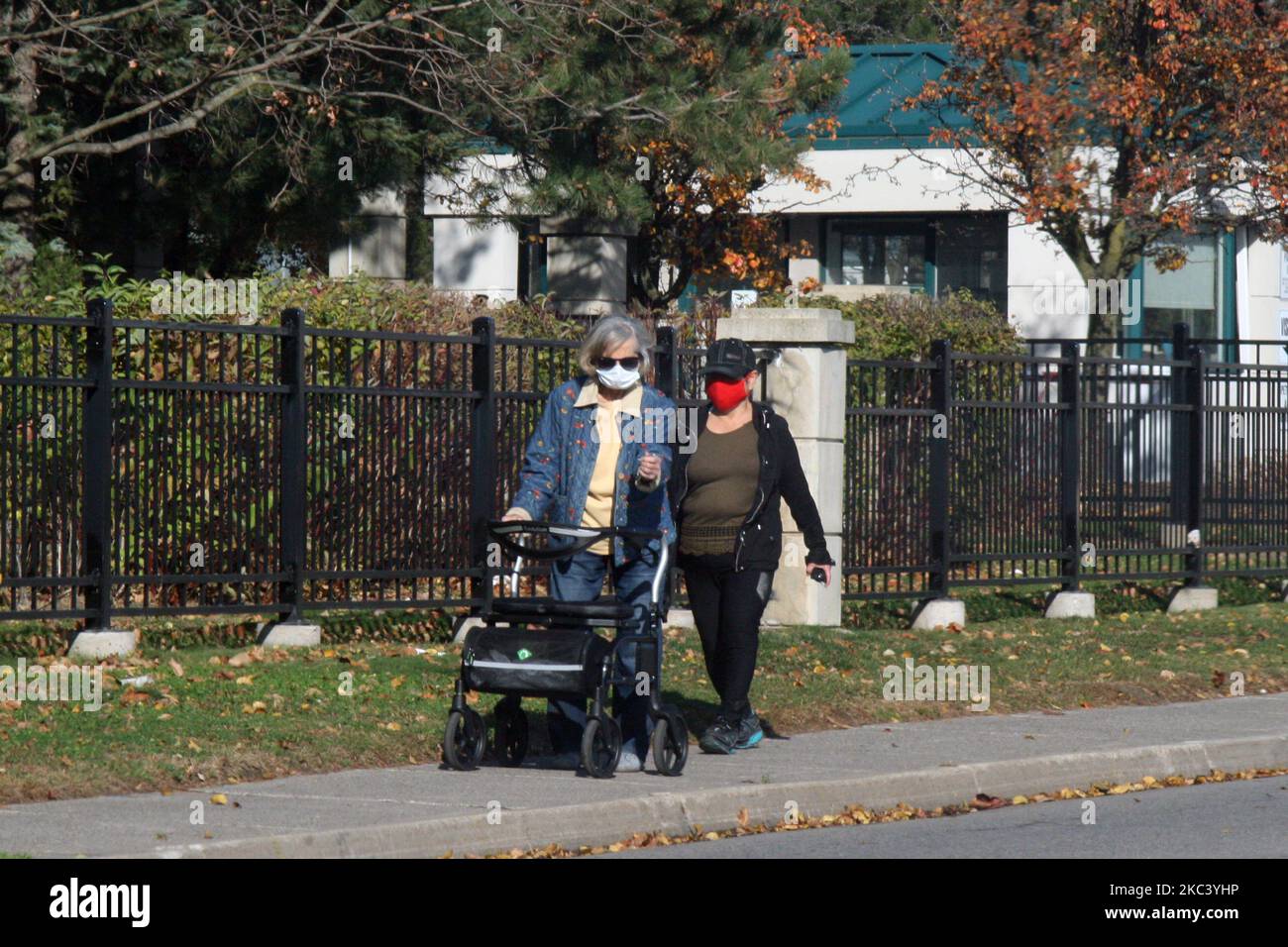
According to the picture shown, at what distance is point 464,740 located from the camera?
9.28m

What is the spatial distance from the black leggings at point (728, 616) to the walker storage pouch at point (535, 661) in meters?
1.07

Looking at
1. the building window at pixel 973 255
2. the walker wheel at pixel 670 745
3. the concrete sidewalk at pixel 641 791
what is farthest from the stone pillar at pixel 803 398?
the building window at pixel 973 255

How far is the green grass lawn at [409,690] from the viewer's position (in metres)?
9.09

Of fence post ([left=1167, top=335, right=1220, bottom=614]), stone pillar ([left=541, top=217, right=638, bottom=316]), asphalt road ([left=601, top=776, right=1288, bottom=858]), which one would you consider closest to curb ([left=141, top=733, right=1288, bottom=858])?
asphalt road ([left=601, top=776, right=1288, bottom=858])

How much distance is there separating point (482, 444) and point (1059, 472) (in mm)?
5368

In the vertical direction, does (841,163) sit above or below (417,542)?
above

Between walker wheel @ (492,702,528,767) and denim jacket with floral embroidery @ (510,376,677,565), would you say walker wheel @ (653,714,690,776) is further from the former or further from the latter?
denim jacket with floral embroidery @ (510,376,677,565)

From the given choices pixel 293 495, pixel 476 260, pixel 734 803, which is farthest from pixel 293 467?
pixel 476 260

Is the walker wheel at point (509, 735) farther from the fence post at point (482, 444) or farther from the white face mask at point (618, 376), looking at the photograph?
the fence post at point (482, 444)

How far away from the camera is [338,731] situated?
984cm

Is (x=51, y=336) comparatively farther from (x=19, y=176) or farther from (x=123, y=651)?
(x=19, y=176)

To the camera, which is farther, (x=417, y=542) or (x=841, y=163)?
(x=841, y=163)
